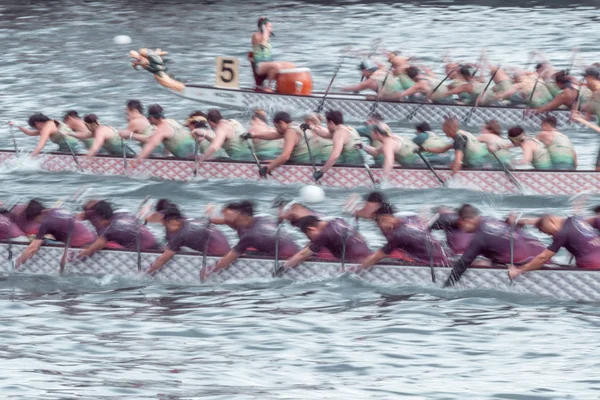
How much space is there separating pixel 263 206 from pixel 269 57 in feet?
23.7

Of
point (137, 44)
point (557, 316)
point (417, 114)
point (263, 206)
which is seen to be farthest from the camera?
point (137, 44)

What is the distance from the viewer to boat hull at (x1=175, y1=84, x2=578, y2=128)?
1049 inches

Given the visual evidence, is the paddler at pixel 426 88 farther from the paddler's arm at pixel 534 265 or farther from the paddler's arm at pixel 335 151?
the paddler's arm at pixel 534 265

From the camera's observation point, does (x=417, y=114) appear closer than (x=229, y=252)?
No

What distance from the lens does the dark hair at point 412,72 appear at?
2698 centimetres

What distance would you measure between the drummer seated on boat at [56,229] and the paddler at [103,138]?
5.37 meters

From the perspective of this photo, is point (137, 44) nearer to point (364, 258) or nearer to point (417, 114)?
point (417, 114)

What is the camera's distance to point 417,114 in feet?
89.5

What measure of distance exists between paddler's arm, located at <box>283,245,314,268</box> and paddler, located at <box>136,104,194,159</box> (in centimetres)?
648

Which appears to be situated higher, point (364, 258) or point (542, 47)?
point (364, 258)

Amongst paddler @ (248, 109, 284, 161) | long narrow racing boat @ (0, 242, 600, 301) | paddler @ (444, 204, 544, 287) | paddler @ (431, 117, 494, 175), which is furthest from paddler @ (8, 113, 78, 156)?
paddler @ (444, 204, 544, 287)

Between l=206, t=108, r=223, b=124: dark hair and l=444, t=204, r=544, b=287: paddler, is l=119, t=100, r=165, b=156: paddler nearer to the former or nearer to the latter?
l=206, t=108, r=223, b=124: dark hair

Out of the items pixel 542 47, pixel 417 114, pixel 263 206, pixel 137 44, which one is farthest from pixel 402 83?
pixel 137 44

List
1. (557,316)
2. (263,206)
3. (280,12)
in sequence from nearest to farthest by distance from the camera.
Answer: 1. (557,316)
2. (263,206)
3. (280,12)
